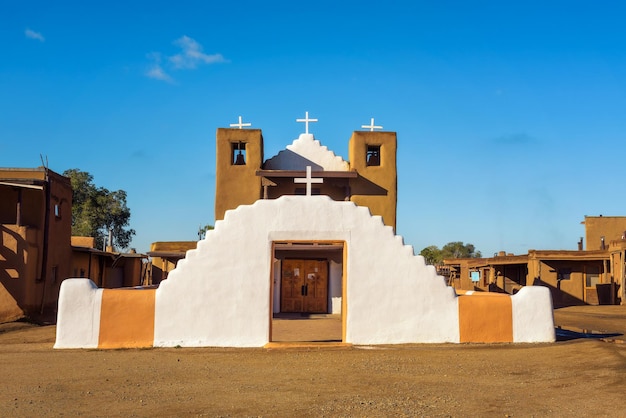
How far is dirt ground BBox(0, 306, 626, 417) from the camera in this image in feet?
24.7

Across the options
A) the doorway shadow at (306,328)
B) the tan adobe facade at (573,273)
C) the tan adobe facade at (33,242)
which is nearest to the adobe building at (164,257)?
the tan adobe facade at (33,242)

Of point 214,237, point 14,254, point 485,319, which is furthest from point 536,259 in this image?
point 14,254

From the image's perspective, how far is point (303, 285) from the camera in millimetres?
23844

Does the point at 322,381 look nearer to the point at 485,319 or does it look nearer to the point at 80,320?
the point at 485,319

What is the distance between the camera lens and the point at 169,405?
771cm

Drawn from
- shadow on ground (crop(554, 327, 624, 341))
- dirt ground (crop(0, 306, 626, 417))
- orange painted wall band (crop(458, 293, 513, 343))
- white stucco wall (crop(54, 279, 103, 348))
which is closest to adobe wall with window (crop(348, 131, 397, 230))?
shadow on ground (crop(554, 327, 624, 341))

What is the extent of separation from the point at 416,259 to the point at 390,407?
6.22 m

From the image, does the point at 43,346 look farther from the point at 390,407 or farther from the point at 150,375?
the point at 390,407

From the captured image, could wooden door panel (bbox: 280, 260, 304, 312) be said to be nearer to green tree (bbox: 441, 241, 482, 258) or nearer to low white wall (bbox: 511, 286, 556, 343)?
low white wall (bbox: 511, 286, 556, 343)

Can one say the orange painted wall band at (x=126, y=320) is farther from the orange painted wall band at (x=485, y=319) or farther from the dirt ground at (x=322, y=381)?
the orange painted wall band at (x=485, y=319)

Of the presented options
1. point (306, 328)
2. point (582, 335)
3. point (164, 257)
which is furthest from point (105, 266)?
point (582, 335)

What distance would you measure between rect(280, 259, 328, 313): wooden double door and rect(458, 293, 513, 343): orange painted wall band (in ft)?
35.2

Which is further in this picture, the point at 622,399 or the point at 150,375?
the point at 150,375

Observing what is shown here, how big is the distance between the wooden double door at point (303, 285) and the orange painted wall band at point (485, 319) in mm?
10719
